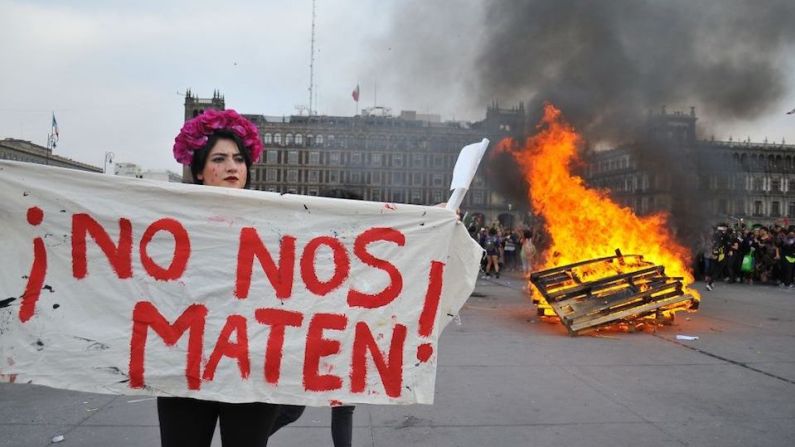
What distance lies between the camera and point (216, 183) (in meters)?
2.26

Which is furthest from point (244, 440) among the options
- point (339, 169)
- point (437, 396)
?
point (339, 169)

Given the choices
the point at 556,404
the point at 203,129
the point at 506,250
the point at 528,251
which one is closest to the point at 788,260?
the point at 528,251

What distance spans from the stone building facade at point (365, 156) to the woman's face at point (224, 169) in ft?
230

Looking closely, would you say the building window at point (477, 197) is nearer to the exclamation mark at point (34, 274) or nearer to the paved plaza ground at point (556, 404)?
the paved plaza ground at point (556, 404)

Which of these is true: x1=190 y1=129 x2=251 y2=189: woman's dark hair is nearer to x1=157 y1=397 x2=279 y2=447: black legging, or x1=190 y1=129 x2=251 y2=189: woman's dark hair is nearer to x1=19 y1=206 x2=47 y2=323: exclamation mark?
x1=19 y1=206 x2=47 y2=323: exclamation mark

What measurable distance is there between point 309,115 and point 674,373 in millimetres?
86282

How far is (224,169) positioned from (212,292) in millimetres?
534

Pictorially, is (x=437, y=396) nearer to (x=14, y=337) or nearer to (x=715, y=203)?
(x=14, y=337)

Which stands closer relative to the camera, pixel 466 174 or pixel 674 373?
pixel 466 174

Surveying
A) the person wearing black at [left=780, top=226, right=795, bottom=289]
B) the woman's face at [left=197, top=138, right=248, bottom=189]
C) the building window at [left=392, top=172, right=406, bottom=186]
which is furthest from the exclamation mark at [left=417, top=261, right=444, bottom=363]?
the building window at [left=392, top=172, right=406, bottom=186]

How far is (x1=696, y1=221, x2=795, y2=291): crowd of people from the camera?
14.5m

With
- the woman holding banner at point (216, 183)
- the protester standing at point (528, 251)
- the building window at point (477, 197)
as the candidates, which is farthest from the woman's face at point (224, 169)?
the building window at point (477, 197)

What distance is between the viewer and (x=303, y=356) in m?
2.25

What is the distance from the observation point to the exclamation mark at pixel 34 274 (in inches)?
83.8
